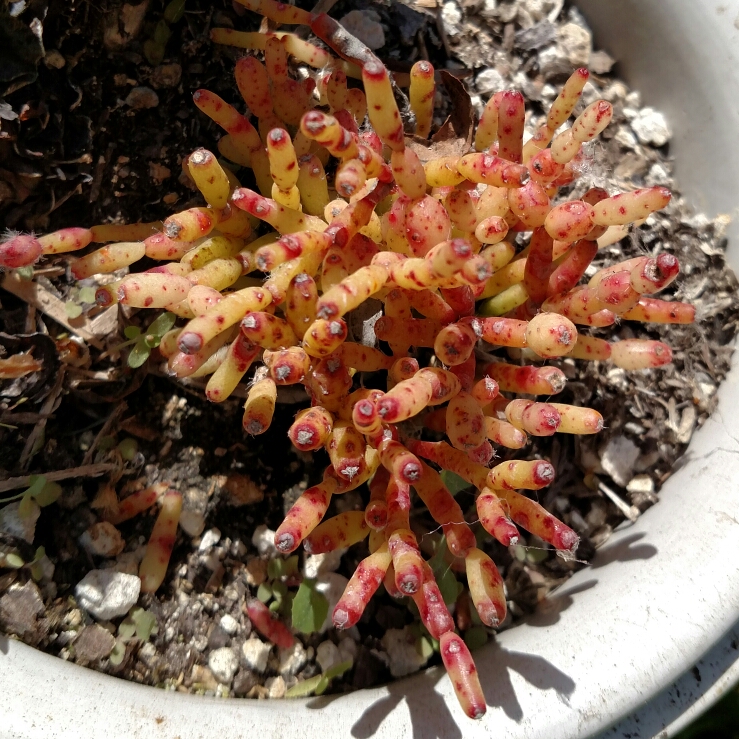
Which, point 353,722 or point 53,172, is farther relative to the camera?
point 53,172

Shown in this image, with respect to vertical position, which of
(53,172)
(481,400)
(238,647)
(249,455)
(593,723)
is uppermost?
(481,400)

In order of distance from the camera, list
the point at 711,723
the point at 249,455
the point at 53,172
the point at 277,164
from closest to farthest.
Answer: the point at 277,164 → the point at 53,172 → the point at 249,455 → the point at 711,723

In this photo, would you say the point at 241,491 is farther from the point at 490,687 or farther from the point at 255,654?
the point at 490,687

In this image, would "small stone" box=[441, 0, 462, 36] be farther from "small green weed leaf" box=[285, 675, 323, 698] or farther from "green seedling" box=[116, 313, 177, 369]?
"small green weed leaf" box=[285, 675, 323, 698]

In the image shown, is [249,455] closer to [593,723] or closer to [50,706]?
[50,706]

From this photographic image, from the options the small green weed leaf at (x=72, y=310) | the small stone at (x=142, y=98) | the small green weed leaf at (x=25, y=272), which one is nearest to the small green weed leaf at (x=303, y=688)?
the small green weed leaf at (x=72, y=310)

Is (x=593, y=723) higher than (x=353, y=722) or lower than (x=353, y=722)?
higher

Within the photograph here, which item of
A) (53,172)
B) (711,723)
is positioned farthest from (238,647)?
(711,723)
